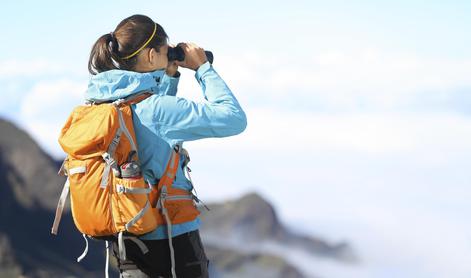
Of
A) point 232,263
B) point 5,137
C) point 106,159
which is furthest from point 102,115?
point 232,263

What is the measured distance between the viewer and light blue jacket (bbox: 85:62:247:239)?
503cm

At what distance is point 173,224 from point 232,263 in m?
122

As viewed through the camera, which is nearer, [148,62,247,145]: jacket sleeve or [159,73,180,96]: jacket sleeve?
[148,62,247,145]: jacket sleeve

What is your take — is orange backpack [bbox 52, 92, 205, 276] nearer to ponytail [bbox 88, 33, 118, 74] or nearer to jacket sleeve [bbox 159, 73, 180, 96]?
ponytail [bbox 88, 33, 118, 74]

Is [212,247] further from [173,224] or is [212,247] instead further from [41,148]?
[173,224]

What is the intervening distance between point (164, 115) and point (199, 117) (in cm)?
23

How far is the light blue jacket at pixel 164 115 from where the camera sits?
5.03 metres

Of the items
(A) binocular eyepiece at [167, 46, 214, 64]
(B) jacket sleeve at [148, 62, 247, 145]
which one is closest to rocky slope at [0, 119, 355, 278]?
(A) binocular eyepiece at [167, 46, 214, 64]

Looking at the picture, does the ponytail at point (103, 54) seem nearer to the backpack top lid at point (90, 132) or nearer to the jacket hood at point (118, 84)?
the jacket hood at point (118, 84)

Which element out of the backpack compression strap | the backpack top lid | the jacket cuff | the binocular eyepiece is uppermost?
the binocular eyepiece

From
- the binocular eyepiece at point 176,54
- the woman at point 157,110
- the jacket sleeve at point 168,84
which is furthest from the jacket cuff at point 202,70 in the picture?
the jacket sleeve at point 168,84

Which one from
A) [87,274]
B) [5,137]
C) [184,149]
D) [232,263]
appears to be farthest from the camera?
[232,263]

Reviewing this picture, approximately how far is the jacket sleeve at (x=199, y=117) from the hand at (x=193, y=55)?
0.34m

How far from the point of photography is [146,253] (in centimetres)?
534
